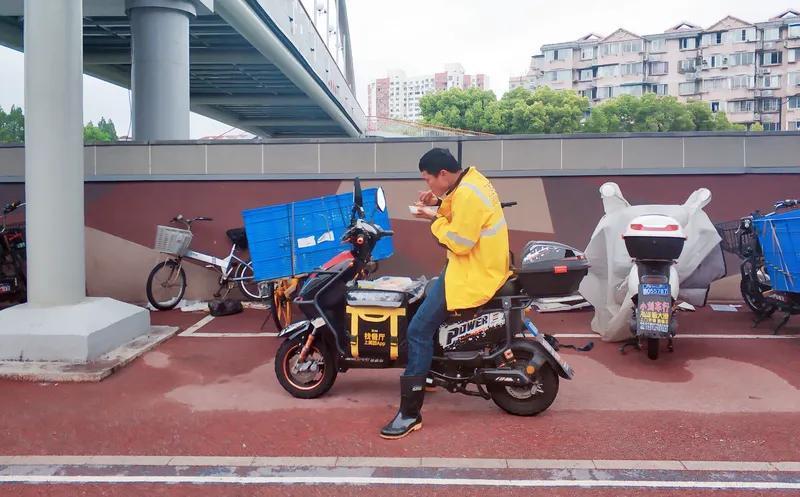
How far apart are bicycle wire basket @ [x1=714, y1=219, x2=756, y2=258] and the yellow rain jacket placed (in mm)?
4073

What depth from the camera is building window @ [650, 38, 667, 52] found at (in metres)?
85.0

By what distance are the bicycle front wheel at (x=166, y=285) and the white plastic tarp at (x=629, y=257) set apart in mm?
4998

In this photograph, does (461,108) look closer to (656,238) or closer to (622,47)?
(622,47)

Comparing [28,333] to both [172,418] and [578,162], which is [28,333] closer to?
[172,418]

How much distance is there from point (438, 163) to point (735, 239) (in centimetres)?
479

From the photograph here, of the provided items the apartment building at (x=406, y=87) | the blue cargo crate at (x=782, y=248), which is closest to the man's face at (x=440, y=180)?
the blue cargo crate at (x=782, y=248)

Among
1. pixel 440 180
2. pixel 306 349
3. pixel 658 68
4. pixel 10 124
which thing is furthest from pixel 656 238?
pixel 658 68

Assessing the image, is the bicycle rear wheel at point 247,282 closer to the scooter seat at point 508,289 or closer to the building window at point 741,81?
the scooter seat at point 508,289

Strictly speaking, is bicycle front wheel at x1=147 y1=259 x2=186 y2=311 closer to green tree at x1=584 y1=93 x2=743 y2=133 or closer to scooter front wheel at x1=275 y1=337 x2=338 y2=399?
scooter front wheel at x1=275 y1=337 x2=338 y2=399

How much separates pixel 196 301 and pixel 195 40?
1610cm

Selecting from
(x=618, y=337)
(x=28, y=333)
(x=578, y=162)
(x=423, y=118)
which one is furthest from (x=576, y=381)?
(x=423, y=118)

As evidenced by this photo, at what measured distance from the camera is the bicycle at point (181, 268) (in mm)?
8445

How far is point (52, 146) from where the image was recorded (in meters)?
6.22

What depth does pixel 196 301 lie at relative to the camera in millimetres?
9039
